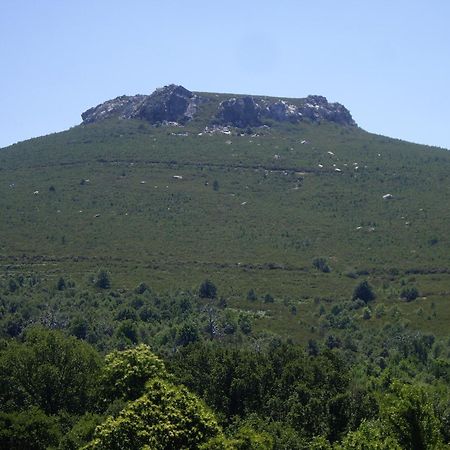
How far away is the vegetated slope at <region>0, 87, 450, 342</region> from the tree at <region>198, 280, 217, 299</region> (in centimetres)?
208

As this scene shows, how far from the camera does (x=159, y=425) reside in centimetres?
2897

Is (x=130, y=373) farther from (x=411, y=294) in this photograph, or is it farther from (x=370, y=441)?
(x=411, y=294)

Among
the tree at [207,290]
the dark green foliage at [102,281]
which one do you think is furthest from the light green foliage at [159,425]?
the dark green foliage at [102,281]

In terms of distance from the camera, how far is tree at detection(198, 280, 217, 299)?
124062 mm

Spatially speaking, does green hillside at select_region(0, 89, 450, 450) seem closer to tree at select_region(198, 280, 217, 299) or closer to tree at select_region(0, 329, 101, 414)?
tree at select_region(0, 329, 101, 414)

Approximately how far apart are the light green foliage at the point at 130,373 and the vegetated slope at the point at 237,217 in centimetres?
7111

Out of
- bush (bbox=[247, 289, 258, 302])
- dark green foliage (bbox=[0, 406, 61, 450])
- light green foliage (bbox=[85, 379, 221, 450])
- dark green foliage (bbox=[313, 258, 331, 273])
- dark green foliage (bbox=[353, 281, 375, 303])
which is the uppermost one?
dark green foliage (bbox=[313, 258, 331, 273])

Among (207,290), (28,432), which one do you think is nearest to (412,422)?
(28,432)

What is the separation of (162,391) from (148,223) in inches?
4681

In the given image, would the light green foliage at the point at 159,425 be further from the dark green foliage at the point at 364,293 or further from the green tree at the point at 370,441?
the dark green foliage at the point at 364,293

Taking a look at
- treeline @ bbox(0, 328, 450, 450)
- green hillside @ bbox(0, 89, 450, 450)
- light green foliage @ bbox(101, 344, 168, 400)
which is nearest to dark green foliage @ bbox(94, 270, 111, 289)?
green hillside @ bbox(0, 89, 450, 450)

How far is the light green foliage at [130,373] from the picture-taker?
4131 cm

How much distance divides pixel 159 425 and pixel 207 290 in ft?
314

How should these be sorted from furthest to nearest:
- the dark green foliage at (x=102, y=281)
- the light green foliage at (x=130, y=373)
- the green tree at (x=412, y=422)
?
the dark green foliage at (x=102, y=281) < the light green foliage at (x=130, y=373) < the green tree at (x=412, y=422)
